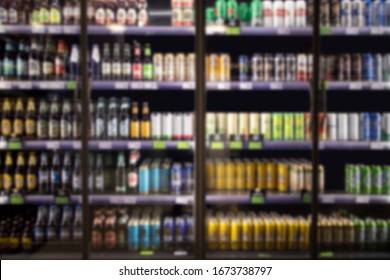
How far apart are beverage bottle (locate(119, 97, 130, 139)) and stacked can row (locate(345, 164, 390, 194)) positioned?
5.74 feet

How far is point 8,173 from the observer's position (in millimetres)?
3070

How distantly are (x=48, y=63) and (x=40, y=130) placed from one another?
526mm

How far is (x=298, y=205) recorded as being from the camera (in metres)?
3.37

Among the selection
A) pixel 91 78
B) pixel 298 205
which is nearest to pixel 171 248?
pixel 298 205

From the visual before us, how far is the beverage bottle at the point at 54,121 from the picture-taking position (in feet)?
9.97

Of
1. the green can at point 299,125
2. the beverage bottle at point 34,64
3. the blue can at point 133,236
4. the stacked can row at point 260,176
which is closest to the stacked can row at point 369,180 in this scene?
the stacked can row at point 260,176

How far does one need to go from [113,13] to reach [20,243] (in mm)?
1902

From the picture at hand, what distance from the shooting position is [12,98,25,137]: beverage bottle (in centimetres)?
305

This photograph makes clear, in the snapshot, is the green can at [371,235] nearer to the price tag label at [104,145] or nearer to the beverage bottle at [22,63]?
the price tag label at [104,145]

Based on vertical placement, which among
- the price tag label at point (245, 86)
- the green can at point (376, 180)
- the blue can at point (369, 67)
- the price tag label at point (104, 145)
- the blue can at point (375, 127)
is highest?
the blue can at point (369, 67)
